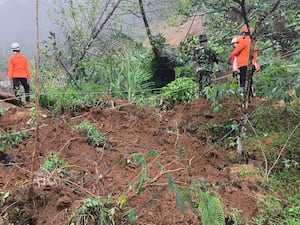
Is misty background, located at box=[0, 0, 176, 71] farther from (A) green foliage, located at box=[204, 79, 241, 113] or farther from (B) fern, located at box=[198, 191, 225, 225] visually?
(B) fern, located at box=[198, 191, 225, 225]

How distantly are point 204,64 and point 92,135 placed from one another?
2.21 metres

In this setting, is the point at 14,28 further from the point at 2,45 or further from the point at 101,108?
the point at 101,108

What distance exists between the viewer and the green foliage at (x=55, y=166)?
3887 mm

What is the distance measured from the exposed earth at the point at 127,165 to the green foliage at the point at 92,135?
0.08 metres

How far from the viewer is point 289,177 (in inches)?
163

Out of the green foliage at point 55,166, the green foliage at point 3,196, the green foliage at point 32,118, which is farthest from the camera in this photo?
the green foliage at point 32,118

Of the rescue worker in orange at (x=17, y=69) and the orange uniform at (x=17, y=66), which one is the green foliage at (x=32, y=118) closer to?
the rescue worker in orange at (x=17, y=69)

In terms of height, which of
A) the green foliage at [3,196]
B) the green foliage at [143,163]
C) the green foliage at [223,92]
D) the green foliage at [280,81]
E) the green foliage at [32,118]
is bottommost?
the green foliage at [3,196]

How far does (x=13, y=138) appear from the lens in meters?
5.34

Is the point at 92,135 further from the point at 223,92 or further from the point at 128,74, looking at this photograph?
the point at 128,74

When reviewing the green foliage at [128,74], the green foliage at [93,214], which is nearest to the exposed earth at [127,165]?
the green foliage at [93,214]

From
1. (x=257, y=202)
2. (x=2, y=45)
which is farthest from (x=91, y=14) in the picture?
(x=2, y=45)

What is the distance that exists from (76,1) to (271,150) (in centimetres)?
649

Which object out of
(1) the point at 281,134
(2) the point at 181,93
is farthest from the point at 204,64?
(1) the point at 281,134
